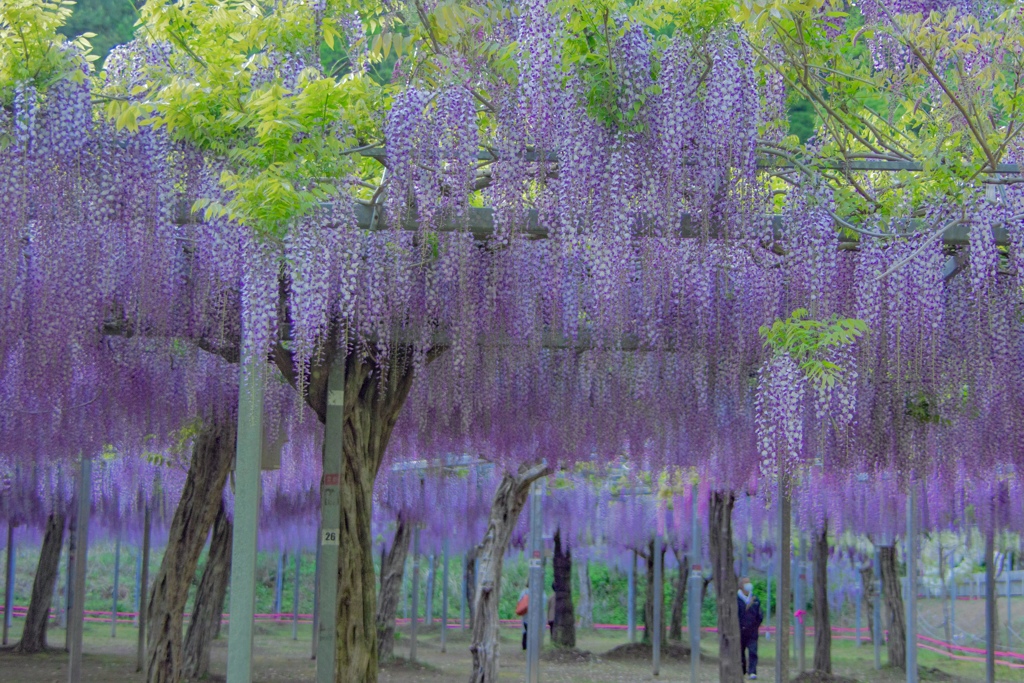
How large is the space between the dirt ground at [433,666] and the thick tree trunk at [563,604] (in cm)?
54

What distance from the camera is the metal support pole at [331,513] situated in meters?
6.59

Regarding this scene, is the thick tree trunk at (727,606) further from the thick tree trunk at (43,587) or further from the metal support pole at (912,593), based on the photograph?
the thick tree trunk at (43,587)

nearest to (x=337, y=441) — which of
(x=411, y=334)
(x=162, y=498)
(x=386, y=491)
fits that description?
(x=411, y=334)

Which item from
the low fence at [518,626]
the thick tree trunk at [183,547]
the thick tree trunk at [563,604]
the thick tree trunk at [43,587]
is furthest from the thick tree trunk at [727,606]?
the low fence at [518,626]

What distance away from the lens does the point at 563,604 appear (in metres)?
16.9

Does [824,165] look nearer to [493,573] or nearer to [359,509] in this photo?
[359,509]

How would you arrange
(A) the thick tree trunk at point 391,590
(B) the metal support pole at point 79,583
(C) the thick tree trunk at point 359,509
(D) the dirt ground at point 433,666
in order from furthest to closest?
(A) the thick tree trunk at point 391,590 → (D) the dirt ground at point 433,666 → (B) the metal support pole at point 79,583 → (C) the thick tree trunk at point 359,509

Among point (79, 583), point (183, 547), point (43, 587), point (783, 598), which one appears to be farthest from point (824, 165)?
point (43, 587)

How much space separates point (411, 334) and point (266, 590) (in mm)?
25347

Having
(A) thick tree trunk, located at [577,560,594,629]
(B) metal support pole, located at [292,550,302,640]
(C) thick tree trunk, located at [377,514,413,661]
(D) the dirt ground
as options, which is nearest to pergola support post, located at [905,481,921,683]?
(D) the dirt ground

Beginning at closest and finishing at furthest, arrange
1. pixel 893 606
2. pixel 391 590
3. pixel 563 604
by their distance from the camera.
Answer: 1. pixel 391 590
2. pixel 893 606
3. pixel 563 604

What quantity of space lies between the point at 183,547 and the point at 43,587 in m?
7.44

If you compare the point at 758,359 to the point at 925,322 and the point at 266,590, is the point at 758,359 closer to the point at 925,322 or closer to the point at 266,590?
the point at 925,322

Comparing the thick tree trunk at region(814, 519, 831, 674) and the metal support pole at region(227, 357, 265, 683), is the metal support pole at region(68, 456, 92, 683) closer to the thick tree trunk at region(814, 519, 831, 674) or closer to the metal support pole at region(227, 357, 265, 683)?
the metal support pole at region(227, 357, 265, 683)
